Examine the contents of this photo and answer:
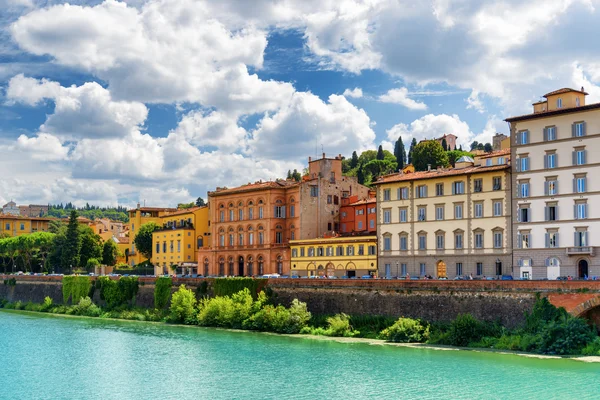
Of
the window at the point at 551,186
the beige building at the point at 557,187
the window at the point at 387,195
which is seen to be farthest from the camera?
the window at the point at 387,195

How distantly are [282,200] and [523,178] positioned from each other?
26828mm

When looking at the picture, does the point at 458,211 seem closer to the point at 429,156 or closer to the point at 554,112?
the point at 554,112

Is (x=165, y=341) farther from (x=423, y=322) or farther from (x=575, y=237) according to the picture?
(x=575, y=237)

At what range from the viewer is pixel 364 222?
68.2 m

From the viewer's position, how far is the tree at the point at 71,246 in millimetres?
87875

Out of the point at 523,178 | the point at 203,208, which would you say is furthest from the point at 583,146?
the point at 203,208

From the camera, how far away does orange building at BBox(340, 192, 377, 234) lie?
67.0 meters

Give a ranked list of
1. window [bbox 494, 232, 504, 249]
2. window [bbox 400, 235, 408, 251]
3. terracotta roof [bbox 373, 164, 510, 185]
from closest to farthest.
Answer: window [bbox 494, 232, 504, 249], terracotta roof [bbox 373, 164, 510, 185], window [bbox 400, 235, 408, 251]

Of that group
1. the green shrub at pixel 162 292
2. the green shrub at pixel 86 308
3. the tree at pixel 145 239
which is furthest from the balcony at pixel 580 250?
the tree at pixel 145 239

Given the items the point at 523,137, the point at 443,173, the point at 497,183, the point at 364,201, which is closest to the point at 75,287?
the point at 364,201

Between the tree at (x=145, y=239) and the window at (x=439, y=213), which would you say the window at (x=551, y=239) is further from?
the tree at (x=145, y=239)

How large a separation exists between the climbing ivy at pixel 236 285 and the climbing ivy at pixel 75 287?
18741mm

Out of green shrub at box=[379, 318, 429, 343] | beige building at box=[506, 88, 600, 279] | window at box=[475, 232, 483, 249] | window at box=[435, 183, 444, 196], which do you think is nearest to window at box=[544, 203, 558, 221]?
beige building at box=[506, 88, 600, 279]

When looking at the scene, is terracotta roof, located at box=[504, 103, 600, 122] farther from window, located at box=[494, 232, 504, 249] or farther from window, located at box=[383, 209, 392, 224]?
window, located at box=[383, 209, 392, 224]
